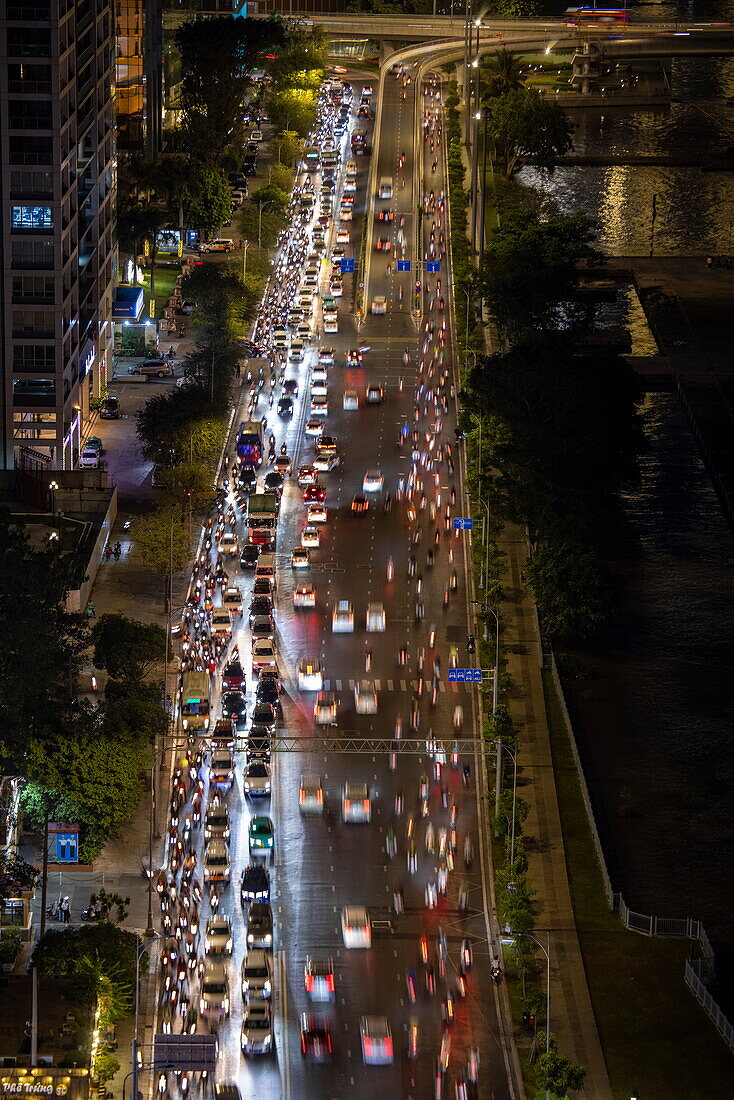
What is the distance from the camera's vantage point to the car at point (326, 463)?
185 metres

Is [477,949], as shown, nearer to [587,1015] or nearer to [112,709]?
[587,1015]

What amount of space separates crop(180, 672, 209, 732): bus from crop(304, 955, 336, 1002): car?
26.3 metres

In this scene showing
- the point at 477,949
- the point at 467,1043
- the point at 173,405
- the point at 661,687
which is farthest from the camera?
the point at 173,405

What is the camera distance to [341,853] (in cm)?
12231

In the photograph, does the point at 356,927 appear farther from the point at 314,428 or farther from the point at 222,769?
the point at 314,428

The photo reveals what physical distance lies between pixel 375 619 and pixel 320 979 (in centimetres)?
4777

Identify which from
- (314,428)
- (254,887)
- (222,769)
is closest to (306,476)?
(314,428)

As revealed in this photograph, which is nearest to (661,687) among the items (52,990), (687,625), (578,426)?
(687,625)

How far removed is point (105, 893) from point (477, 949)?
20.4 metres

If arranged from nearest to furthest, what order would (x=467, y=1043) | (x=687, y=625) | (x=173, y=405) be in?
(x=467, y=1043), (x=687, y=625), (x=173, y=405)

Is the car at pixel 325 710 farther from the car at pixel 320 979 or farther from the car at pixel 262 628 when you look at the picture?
the car at pixel 320 979

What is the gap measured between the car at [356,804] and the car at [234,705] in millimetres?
10973

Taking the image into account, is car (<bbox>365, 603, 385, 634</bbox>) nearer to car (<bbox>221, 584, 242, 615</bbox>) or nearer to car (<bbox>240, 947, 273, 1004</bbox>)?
car (<bbox>221, 584, 242, 615</bbox>)

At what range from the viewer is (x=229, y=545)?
16488 cm
